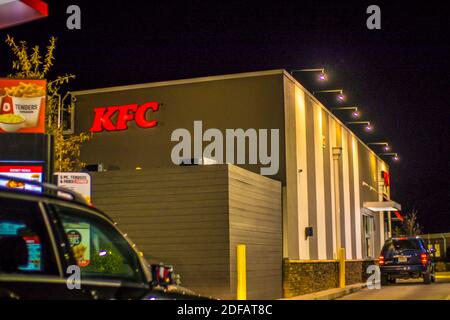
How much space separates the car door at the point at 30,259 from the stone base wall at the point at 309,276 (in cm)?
1550

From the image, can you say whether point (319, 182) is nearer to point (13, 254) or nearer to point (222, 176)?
point (222, 176)

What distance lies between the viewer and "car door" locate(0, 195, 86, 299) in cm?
369

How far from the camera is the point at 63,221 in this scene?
4.36 m

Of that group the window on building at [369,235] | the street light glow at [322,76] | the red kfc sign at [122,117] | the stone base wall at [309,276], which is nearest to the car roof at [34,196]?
the stone base wall at [309,276]

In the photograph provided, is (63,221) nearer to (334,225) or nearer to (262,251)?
(262,251)

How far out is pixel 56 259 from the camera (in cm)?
403

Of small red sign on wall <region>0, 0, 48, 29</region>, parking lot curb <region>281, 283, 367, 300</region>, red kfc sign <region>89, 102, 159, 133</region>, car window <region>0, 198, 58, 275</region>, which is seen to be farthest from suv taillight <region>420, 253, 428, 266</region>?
car window <region>0, 198, 58, 275</region>

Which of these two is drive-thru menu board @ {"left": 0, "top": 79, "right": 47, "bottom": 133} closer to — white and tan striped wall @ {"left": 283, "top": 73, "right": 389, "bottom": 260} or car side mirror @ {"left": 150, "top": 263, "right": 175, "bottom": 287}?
car side mirror @ {"left": 150, "top": 263, "right": 175, "bottom": 287}

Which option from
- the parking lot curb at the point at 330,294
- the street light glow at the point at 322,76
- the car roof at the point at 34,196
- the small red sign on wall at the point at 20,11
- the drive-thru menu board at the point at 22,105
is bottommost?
the parking lot curb at the point at 330,294

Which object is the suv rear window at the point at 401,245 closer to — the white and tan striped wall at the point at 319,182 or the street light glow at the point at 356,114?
the white and tan striped wall at the point at 319,182

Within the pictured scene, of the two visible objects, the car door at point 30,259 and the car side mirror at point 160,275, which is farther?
the car side mirror at point 160,275

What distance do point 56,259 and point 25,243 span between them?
0.22 metres

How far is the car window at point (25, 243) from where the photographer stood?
12.5ft
